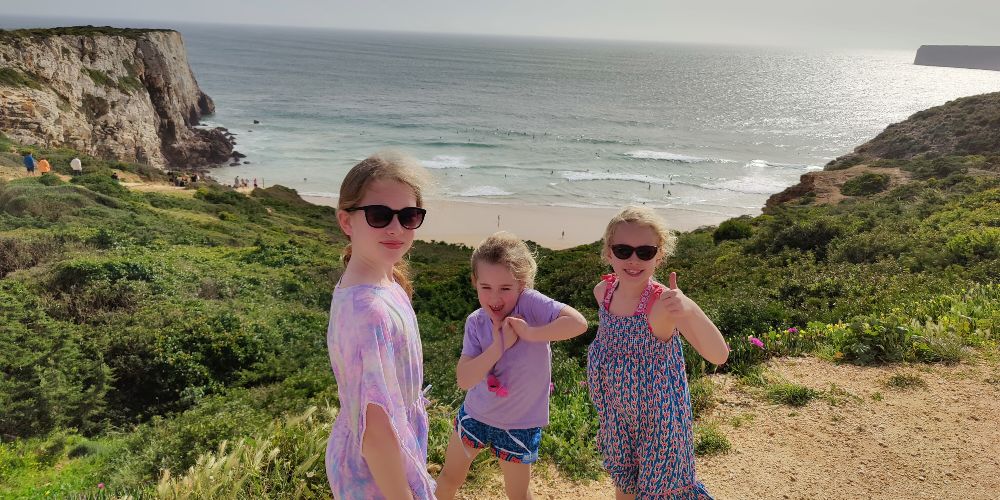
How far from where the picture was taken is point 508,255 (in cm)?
276

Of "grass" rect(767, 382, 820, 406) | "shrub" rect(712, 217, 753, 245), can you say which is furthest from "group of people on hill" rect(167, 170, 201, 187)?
"grass" rect(767, 382, 820, 406)

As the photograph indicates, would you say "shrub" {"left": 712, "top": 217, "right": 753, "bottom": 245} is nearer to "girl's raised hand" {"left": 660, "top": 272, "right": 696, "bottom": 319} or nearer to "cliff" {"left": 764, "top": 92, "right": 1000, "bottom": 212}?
"cliff" {"left": 764, "top": 92, "right": 1000, "bottom": 212}

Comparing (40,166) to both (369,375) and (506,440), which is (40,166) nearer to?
(506,440)

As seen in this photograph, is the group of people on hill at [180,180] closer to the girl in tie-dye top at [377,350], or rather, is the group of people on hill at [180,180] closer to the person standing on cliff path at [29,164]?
the person standing on cliff path at [29,164]

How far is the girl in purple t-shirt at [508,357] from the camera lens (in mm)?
2680

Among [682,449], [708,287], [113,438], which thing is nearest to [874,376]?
[682,449]

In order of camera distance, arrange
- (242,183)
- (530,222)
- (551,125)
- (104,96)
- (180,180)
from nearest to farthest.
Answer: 1. (180,180)
2. (530,222)
3. (104,96)
4. (242,183)
5. (551,125)

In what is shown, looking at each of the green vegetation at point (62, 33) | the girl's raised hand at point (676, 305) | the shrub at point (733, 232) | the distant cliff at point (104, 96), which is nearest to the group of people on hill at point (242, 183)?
the distant cliff at point (104, 96)

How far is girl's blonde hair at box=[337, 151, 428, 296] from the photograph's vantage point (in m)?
2.02

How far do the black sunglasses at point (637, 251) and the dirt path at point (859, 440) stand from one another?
2.05 metres

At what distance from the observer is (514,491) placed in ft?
10.0

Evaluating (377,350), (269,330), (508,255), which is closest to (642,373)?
(508,255)

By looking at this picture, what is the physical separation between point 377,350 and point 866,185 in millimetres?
29601

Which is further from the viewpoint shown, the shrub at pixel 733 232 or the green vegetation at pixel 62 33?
the green vegetation at pixel 62 33
